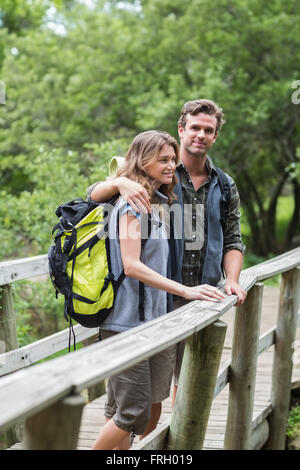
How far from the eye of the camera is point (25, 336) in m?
5.46

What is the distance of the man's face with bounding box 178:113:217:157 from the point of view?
2949mm

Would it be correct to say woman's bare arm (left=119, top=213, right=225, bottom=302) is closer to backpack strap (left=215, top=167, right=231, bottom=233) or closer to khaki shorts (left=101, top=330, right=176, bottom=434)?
khaki shorts (left=101, top=330, right=176, bottom=434)

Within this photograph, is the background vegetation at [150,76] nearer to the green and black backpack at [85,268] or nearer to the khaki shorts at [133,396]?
the green and black backpack at [85,268]

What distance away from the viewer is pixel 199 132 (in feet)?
9.67

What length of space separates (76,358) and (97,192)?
116 centimetres

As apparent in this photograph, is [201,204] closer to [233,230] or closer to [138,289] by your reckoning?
[233,230]

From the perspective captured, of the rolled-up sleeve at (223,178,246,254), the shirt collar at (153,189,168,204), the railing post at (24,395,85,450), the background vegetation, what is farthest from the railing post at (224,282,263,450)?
the background vegetation

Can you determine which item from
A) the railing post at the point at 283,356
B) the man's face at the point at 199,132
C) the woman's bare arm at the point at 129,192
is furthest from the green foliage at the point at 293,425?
the woman's bare arm at the point at 129,192

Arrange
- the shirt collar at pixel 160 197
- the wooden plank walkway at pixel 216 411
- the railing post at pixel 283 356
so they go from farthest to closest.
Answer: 1. the railing post at pixel 283 356
2. the wooden plank walkway at pixel 216 411
3. the shirt collar at pixel 160 197

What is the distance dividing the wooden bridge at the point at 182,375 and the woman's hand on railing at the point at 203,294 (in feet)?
0.14

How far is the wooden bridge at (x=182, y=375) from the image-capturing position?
1.43 m

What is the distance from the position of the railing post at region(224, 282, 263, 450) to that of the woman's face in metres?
1.22

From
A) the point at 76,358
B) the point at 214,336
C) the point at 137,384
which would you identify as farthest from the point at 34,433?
the point at 214,336
